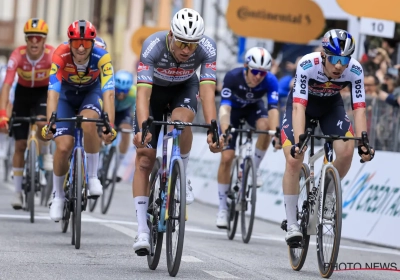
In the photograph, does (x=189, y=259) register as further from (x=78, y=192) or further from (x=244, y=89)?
(x=244, y=89)

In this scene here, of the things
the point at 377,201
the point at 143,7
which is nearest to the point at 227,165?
the point at 377,201

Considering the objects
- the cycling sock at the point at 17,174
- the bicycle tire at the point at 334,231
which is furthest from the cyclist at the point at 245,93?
the bicycle tire at the point at 334,231

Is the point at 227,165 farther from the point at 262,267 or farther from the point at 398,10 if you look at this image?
the point at 262,267

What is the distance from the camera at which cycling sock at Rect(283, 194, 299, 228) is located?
9992 millimetres

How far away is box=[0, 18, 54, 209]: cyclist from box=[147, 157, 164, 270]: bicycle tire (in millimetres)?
4328

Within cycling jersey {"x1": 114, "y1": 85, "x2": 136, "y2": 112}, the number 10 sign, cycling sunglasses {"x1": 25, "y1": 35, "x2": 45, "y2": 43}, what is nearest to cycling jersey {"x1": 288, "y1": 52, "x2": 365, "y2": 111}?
cycling sunglasses {"x1": 25, "y1": 35, "x2": 45, "y2": 43}

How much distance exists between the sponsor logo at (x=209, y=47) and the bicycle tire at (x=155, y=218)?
0.96 meters

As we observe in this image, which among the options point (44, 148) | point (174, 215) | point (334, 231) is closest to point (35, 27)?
point (44, 148)

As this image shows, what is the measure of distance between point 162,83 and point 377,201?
193 inches

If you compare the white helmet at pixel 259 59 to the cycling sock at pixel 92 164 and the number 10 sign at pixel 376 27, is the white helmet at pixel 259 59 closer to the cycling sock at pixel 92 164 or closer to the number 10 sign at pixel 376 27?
the cycling sock at pixel 92 164

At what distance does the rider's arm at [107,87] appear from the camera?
35.7ft

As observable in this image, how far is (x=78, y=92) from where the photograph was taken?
1163 centimetres

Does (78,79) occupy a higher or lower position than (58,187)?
higher

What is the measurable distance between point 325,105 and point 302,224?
1090mm
